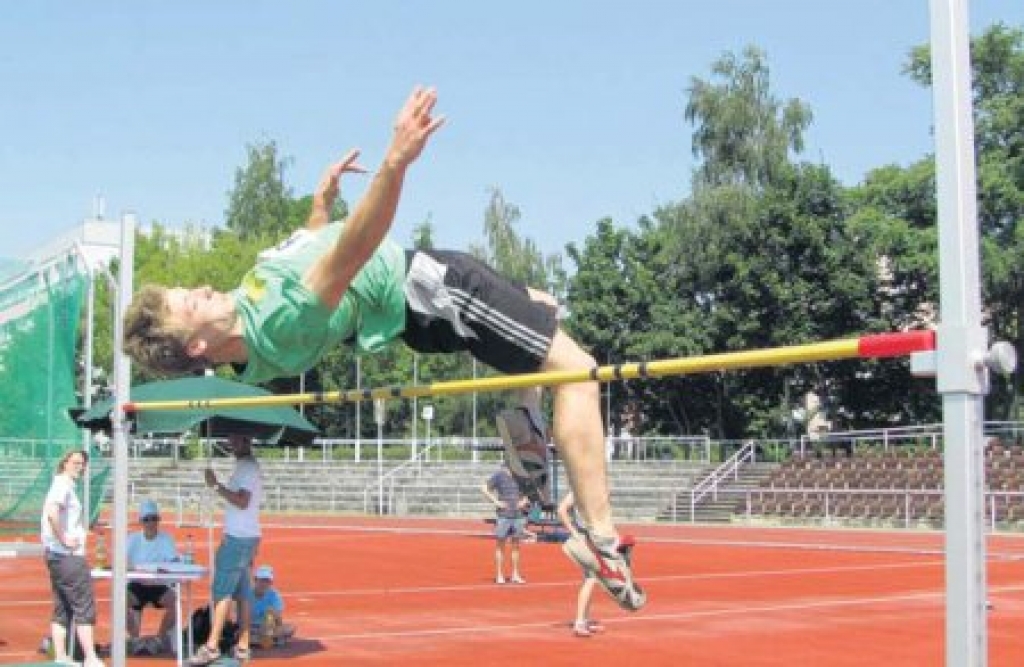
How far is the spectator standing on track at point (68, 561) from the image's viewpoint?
31.5ft

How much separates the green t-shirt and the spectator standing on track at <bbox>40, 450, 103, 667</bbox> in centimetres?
548

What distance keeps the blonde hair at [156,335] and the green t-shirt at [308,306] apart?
0.23m

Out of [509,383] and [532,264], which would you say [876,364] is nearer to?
[532,264]

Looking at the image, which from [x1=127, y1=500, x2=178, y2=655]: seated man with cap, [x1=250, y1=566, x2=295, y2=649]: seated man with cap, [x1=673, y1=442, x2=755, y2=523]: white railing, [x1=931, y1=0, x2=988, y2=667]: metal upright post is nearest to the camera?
[x1=931, y1=0, x2=988, y2=667]: metal upright post

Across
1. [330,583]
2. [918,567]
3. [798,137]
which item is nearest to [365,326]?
[330,583]

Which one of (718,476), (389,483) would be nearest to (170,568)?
(718,476)

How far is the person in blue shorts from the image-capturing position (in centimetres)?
454

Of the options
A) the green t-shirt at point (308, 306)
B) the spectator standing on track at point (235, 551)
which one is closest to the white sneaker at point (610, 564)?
the green t-shirt at point (308, 306)

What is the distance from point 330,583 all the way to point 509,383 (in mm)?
12602

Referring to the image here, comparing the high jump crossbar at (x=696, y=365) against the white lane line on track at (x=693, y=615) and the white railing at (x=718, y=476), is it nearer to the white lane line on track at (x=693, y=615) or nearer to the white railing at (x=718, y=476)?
the white lane line on track at (x=693, y=615)

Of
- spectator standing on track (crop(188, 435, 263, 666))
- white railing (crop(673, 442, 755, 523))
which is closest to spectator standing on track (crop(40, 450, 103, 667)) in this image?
spectator standing on track (crop(188, 435, 263, 666))

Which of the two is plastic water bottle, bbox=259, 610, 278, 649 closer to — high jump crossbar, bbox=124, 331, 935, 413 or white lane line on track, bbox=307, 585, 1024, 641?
white lane line on track, bbox=307, 585, 1024, 641

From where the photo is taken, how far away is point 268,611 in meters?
10.8

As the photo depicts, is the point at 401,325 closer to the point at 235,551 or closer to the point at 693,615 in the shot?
the point at 235,551
